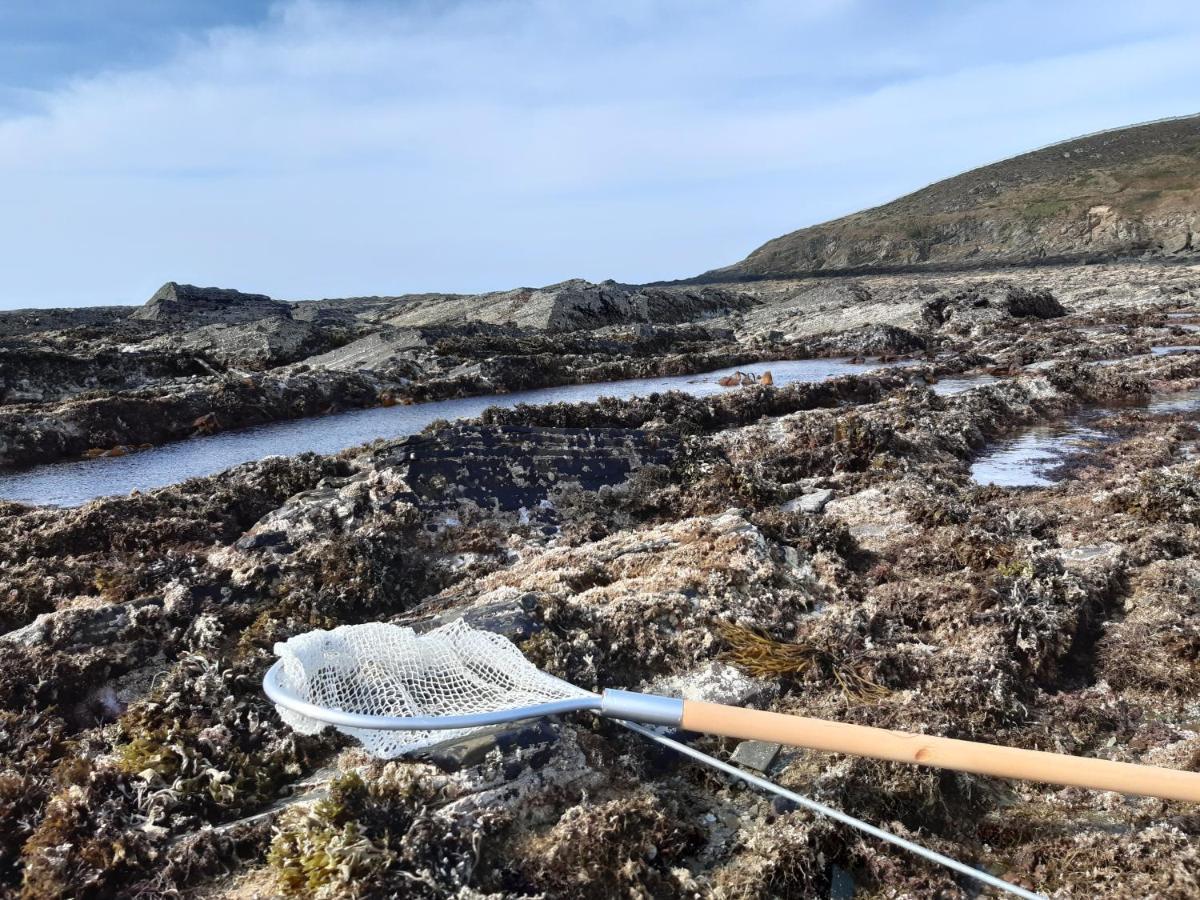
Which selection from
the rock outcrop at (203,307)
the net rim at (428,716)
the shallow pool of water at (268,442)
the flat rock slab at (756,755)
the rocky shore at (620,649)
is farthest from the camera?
the rock outcrop at (203,307)

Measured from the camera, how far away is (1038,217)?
85812 millimetres

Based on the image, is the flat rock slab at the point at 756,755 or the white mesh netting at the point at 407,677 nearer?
the white mesh netting at the point at 407,677

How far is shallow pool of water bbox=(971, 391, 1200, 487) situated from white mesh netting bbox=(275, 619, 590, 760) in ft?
23.7

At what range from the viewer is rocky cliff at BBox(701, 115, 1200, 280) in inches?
2945

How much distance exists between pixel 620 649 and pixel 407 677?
4.33 ft

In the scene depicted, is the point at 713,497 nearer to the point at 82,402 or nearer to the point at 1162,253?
the point at 82,402

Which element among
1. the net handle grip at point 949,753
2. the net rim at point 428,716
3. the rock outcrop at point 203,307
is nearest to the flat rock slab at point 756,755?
the net handle grip at point 949,753

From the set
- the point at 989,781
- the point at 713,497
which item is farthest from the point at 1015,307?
the point at 989,781

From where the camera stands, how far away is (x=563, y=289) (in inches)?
1407

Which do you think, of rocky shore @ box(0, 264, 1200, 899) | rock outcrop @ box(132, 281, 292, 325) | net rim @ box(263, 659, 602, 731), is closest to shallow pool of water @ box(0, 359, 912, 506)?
rocky shore @ box(0, 264, 1200, 899)

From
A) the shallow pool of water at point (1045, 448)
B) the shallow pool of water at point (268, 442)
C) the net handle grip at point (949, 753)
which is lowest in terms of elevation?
the shallow pool of water at point (1045, 448)

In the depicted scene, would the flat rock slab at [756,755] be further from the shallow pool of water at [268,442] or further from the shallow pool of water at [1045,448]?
the shallow pool of water at [268,442]

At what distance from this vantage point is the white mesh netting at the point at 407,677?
3.44 meters

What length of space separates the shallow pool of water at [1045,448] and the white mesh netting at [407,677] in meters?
7.23
